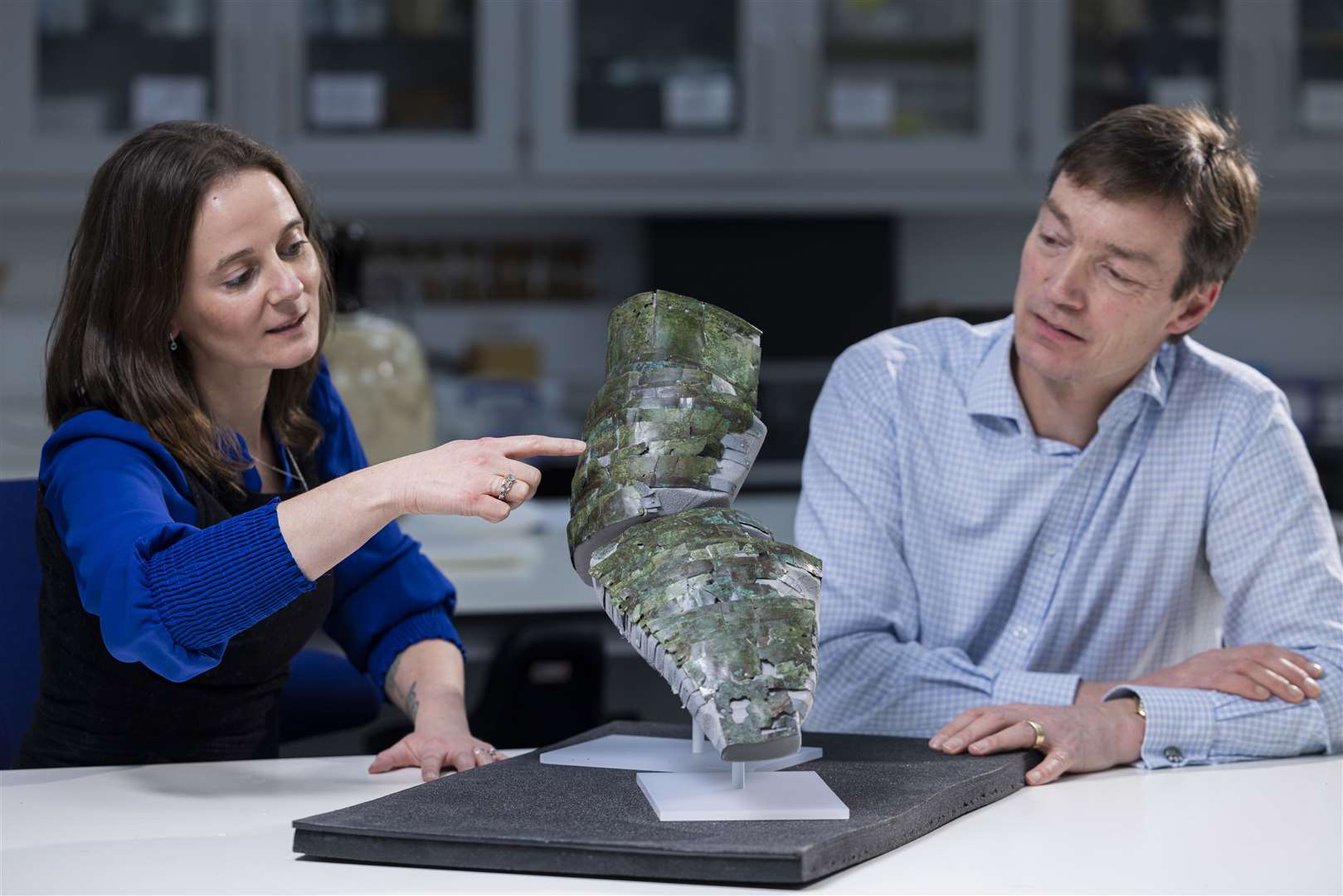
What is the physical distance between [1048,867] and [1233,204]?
73 centimetres

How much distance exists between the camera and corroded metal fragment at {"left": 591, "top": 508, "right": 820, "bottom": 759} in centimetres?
90

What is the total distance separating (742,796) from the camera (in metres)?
0.97

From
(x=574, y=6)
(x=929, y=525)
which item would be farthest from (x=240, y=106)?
(x=929, y=525)

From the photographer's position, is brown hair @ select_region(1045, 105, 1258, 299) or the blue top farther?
brown hair @ select_region(1045, 105, 1258, 299)

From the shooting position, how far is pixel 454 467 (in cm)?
103

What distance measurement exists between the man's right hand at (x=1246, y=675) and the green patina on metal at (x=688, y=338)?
18.0 inches

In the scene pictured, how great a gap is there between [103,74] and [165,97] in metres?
0.16

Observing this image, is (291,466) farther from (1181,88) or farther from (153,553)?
(1181,88)

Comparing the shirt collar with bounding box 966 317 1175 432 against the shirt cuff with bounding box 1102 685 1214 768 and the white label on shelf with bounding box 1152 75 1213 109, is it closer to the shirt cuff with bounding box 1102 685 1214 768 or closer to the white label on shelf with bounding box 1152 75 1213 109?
the shirt cuff with bounding box 1102 685 1214 768

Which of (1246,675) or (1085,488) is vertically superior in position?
(1085,488)

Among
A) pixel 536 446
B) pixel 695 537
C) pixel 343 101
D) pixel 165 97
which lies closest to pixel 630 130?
pixel 343 101

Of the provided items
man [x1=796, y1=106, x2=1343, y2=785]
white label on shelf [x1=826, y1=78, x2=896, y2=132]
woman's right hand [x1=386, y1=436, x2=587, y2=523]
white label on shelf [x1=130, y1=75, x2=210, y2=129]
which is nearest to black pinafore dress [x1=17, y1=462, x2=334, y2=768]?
woman's right hand [x1=386, y1=436, x2=587, y2=523]

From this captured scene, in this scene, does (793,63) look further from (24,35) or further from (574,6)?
(24,35)

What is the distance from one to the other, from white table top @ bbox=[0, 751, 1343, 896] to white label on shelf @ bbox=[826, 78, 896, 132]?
2.72m
